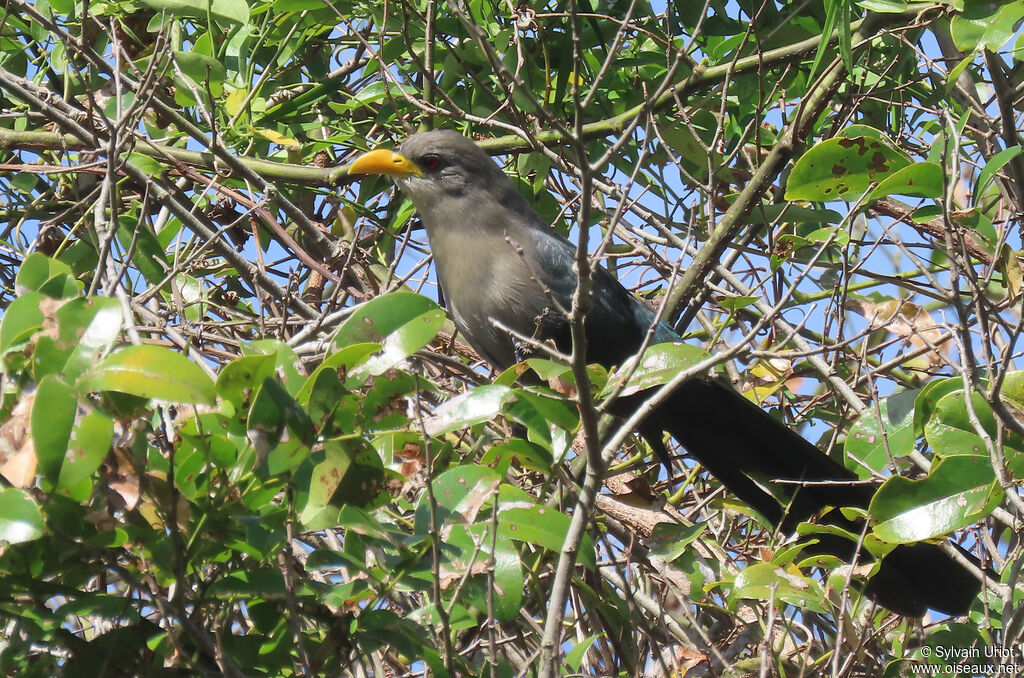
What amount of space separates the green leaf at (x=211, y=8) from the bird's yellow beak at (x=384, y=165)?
623mm

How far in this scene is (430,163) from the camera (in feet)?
13.7

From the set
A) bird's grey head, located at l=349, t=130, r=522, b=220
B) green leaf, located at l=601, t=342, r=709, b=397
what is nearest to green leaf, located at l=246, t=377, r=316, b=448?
green leaf, located at l=601, t=342, r=709, b=397

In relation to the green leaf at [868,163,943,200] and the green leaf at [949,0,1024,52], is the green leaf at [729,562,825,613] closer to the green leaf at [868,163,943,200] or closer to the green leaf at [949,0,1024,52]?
the green leaf at [868,163,943,200]

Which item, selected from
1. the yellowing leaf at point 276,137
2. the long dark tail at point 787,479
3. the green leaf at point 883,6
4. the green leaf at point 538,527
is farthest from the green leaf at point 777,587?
the yellowing leaf at point 276,137

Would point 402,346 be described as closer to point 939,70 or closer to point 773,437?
point 773,437

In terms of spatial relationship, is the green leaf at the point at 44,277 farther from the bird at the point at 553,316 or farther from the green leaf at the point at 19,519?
the bird at the point at 553,316

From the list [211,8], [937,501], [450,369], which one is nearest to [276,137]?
[211,8]

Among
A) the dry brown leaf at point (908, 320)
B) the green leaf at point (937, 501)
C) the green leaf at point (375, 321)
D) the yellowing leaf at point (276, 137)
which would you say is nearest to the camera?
the green leaf at point (375, 321)

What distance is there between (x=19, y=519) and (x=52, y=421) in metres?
0.16

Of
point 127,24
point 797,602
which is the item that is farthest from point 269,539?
point 127,24

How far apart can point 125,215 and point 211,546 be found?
2.21 meters

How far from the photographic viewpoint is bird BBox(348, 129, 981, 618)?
360cm

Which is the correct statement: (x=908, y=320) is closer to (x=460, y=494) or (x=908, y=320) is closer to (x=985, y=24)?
(x=985, y=24)

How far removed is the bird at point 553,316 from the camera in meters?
3.60
